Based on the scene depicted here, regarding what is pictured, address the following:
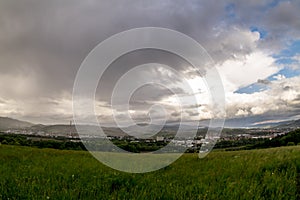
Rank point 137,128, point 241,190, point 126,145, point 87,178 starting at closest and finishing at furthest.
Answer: point 241,190
point 87,178
point 137,128
point 126,145

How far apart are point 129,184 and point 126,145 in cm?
3366

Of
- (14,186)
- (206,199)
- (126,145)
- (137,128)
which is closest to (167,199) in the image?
(206,199)

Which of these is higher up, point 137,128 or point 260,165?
point 137,128

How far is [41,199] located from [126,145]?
116 feet

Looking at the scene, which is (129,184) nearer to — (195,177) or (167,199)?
(167,199)

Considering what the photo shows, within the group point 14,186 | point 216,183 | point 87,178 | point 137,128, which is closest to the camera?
point 14,186

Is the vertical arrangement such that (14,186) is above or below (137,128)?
below

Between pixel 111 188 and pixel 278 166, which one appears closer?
pixel 111 188

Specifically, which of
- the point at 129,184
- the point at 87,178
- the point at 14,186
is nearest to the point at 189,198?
the point at 129,184

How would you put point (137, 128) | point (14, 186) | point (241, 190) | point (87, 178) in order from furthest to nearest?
point (137, 128) → point (87, 178) → point (14, 186) → point (241, 190)

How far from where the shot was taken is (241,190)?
20.5 feet

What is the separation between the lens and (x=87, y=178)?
324 inches

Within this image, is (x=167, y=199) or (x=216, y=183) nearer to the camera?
(x=167, y=199)

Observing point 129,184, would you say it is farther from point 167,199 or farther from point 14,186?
point 14,186
